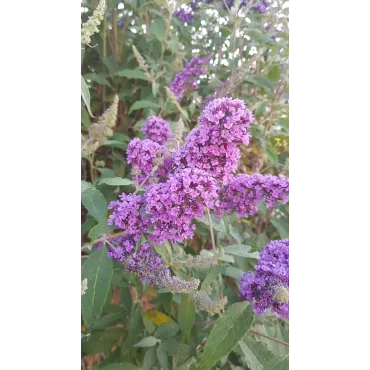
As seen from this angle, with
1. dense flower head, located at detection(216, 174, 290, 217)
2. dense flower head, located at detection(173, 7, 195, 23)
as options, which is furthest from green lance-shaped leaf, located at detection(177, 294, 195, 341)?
dense flower head, located at detection(173, 7, 195, 23)

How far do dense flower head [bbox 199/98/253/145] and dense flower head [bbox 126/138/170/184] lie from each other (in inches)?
3.4

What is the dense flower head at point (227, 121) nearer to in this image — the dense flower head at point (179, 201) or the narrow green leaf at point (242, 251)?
the dense flower head at point (179, 201)

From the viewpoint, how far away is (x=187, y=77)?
3.14 ft

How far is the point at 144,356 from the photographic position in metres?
0.83

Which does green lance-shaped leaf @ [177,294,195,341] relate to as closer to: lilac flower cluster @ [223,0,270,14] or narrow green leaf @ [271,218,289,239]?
narrow green leaf @ [271,218,289,239]

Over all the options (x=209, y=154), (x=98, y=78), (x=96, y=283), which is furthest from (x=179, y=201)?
Answer: (x=98, y=78)

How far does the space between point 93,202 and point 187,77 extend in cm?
41

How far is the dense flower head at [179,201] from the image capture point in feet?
1.67

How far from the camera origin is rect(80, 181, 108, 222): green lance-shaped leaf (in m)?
0.64

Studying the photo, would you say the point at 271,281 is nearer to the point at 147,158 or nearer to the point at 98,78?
the point at 147,158
